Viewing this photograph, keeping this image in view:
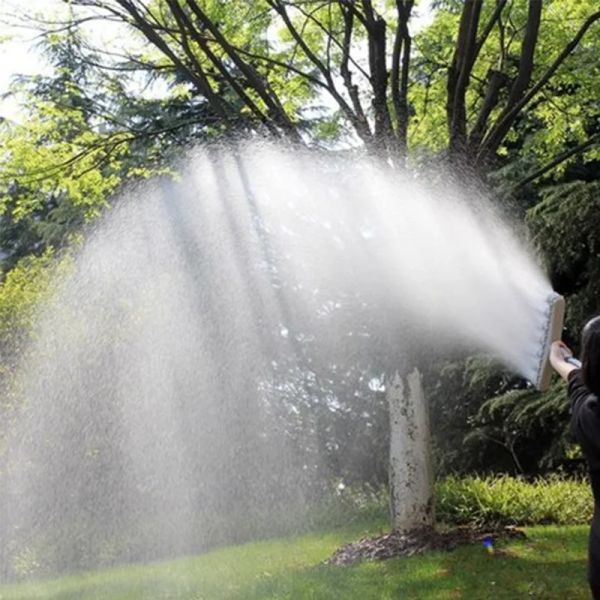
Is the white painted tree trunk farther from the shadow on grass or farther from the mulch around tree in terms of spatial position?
the shadow on grass

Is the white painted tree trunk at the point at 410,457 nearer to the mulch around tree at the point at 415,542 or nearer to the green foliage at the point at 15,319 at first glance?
the mulch around tree at the point at 415,542

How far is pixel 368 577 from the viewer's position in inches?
271

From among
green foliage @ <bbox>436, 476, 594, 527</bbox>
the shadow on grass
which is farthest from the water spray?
green foliage @ <bbox>436, 476, 594, 527</bbox>

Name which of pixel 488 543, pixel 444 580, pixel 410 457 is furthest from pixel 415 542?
pixel 444 580

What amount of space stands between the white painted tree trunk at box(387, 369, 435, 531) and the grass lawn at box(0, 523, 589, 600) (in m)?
0.67

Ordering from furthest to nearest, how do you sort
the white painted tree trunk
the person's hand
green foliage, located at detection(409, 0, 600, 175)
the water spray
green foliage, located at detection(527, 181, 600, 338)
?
green foliage, located at detection(527, 181, 600, 338), green foliage, located at detection(409, 0, 600, 175), the white painted tree trunk, the water spray, the person's hand

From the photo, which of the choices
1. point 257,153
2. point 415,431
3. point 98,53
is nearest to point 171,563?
point 415,431

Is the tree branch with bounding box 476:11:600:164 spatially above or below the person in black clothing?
above

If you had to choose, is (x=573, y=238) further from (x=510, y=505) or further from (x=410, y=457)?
(x=410, y=457)

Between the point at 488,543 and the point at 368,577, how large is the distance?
4.12 feet

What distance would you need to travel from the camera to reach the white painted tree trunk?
805cm

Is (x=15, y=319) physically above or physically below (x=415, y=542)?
above

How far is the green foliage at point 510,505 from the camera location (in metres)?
9.15

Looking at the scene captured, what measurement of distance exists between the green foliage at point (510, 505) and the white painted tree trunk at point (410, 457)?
114 centimetres
